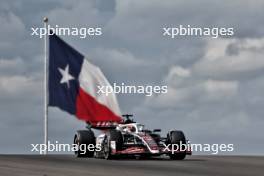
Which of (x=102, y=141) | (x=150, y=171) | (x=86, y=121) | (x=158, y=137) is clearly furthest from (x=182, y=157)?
(x=150, y=171)

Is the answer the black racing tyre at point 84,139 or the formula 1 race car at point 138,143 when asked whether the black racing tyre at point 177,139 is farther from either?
the black racing tyre at point 84,139

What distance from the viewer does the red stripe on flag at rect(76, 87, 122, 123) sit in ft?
106

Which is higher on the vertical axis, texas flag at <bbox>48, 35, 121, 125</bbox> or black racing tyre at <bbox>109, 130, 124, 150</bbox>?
texas flag at <bbox>48, 35, 121, 125</bbox>

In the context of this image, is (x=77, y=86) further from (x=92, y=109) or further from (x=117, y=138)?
(x=117, y=138)

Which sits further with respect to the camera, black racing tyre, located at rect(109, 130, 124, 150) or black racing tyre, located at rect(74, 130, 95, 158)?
black racing tyre, located at rect(74, 130, 95, 158)

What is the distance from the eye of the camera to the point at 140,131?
89.0 ft

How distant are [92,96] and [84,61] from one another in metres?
2.01

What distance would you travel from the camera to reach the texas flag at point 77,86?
32.3 metres

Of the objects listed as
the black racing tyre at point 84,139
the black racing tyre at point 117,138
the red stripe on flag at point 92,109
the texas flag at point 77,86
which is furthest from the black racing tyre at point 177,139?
the red stripe on flag at point 92,109

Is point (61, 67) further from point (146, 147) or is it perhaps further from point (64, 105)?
point (146, 147)

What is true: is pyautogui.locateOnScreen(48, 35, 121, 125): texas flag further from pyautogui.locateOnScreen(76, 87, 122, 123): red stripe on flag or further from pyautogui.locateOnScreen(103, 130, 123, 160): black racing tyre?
pyautogui.locateOnScreen(103, 130, 123, 160): black racing tyre

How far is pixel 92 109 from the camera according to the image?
3278 cm

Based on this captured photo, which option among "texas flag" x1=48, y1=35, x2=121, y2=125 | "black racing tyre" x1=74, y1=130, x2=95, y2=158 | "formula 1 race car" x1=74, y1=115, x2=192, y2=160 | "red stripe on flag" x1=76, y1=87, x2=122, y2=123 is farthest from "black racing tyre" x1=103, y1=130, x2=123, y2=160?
"red stripe on flag" x1=76, y1=87, x2=122, y2=123

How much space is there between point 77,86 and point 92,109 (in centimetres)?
146
